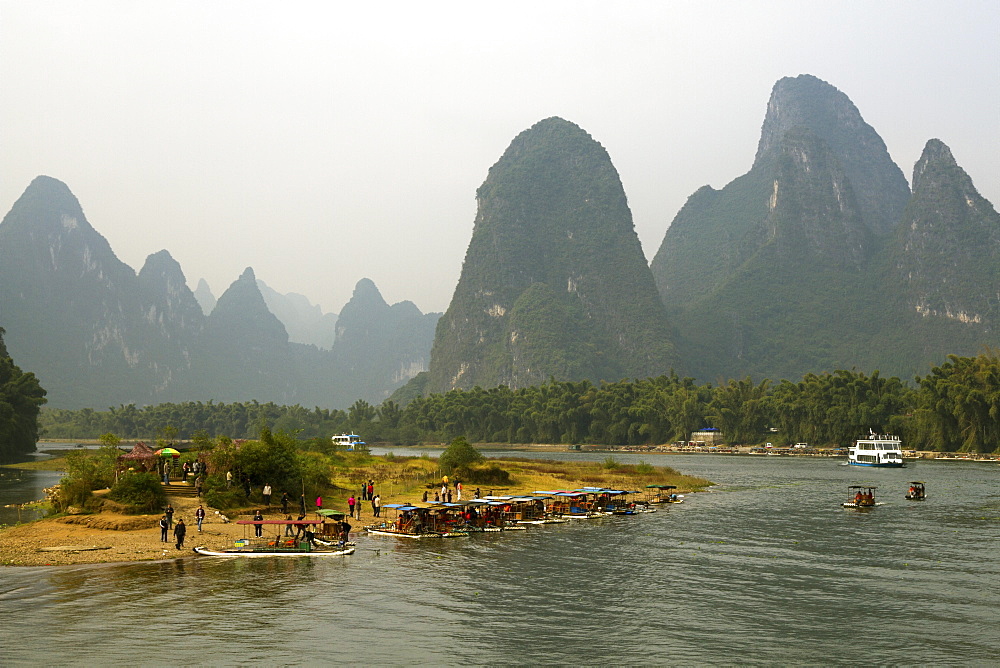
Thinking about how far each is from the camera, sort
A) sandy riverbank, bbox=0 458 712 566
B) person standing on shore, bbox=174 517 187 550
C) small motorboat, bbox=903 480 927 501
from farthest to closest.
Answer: small motorboat, bbox=903 480 927 501
person standing on shore, bbox=174 517 187 550
sandy riverbank, bbox=0 458 712 566

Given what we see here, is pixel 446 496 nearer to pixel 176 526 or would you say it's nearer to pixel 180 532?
pixel 176 526

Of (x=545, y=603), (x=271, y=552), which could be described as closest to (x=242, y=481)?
(x=271, y=552)

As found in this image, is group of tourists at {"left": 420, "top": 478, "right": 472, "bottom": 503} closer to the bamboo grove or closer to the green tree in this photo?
the green tree

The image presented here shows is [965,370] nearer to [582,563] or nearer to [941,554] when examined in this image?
[941,554]

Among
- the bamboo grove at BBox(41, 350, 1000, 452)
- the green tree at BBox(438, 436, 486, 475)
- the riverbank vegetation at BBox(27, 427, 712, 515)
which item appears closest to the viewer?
the riverbank vegetation at BBox(27, 427, 712, 515)

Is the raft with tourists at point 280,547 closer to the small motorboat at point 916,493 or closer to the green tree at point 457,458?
the green tree at point 457,458

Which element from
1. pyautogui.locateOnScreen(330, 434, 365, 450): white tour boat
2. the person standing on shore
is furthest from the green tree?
pyautogui.locateOnScreen(330, 434, 365, 450): white tour boat
